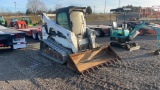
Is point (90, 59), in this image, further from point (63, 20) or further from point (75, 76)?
point (63, 20)

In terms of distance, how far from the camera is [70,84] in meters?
6.36

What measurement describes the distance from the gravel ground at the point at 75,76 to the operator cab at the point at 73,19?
68.1 inches

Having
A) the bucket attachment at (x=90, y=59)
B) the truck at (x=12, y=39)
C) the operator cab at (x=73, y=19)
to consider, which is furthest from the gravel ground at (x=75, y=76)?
the operator cab at (x=73, y=19)

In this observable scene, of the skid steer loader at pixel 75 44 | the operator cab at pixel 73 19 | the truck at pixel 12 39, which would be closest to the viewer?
the skid steer loader at pixel 75 44

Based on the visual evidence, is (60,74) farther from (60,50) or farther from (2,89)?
(2,89)

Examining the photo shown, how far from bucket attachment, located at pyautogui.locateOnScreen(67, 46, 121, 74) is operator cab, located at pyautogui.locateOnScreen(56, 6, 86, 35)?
121 cm

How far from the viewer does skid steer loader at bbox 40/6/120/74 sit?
7842mm

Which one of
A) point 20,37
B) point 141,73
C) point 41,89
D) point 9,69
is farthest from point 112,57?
point 20,37

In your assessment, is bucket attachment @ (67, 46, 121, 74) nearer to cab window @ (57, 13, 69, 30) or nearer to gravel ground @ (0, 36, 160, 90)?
gravel ground @ (0, 36, 160, 90)

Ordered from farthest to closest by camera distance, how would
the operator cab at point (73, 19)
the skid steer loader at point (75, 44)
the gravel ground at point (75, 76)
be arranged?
the operator cab at point (73, 19) → the skid steer loader at point (75, 44) → the gravel ground at point (75, 76)

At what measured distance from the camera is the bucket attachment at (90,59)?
732 centimetres

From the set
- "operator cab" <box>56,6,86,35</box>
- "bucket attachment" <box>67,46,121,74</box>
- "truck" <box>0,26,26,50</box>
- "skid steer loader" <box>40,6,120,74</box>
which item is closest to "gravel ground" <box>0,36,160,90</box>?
"bucket attachment" <box>67,46,121,74</box>

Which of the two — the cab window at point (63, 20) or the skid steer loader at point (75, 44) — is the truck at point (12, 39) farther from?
the cab window at point (63, 20)

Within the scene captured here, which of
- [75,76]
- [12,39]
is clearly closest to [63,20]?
[75,76]
